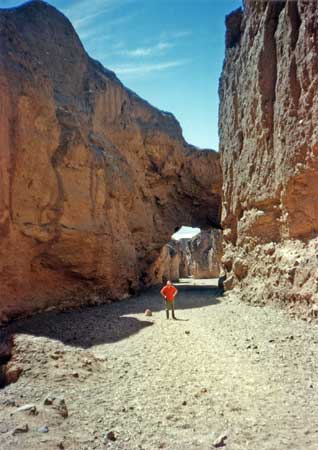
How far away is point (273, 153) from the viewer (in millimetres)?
10547

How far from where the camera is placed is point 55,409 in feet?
15.1

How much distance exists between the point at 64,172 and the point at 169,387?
31.2ft

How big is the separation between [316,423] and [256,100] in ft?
32.6

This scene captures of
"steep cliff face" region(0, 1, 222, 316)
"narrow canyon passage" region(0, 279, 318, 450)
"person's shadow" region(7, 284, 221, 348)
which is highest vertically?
"steep cliff face" region(0, 1, 222, 316)

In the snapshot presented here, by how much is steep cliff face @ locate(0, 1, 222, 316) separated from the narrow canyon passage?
3.02 m

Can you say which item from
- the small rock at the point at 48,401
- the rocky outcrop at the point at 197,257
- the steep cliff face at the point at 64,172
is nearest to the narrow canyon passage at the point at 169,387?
the small rock at the point at 48,401

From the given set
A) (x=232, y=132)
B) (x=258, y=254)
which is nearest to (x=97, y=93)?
(x=232, y=132)

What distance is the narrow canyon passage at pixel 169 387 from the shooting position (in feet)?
12.9

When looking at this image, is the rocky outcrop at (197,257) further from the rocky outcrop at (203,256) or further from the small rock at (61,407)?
the small rock at (61,407)

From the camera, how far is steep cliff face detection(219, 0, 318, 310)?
8.58 metres

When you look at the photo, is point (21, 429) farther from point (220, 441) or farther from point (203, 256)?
point (203, 256)

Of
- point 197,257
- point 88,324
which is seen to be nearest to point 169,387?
point 88,324

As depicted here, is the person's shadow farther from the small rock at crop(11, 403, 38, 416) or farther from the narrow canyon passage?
the small rock at crop(11, 403, 38, 416)

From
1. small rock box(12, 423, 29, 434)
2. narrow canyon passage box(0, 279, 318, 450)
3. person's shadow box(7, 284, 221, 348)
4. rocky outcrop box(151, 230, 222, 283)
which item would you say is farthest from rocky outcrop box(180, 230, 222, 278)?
small rock box(12, 423, 29, 434)
